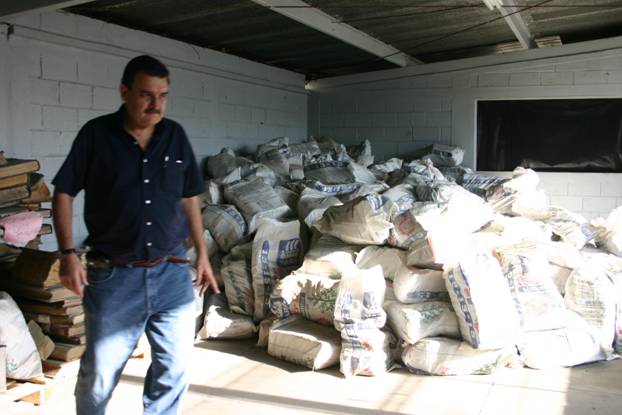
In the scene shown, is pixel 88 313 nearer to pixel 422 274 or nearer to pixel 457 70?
pixel 422 274

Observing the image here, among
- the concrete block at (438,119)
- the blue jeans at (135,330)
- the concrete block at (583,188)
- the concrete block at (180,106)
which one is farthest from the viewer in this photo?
the concrete block at (438,119)

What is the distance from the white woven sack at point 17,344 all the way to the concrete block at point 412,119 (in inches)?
209

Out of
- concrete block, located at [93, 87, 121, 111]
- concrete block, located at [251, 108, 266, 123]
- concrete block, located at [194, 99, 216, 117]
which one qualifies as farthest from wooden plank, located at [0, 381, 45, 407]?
concrete block, located at [251, 108, 266, 123]

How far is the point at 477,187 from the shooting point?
18.9 ft

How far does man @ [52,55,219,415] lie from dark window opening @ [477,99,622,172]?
220 inches

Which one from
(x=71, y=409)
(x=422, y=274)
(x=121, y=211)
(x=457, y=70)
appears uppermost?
(x=457, y=70)

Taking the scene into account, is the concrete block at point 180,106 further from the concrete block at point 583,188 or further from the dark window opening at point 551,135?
the concrete block at point 583,188

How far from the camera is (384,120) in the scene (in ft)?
25.5

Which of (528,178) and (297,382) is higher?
(528,178)

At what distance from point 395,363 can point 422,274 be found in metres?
0.51

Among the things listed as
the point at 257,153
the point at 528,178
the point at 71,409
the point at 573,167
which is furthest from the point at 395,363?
the point at 573,167

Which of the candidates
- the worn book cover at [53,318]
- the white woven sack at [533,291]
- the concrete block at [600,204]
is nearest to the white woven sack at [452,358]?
the white woven sack at [533,291]

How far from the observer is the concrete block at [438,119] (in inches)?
293

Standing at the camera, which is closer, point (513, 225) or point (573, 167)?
point (513, 225)
